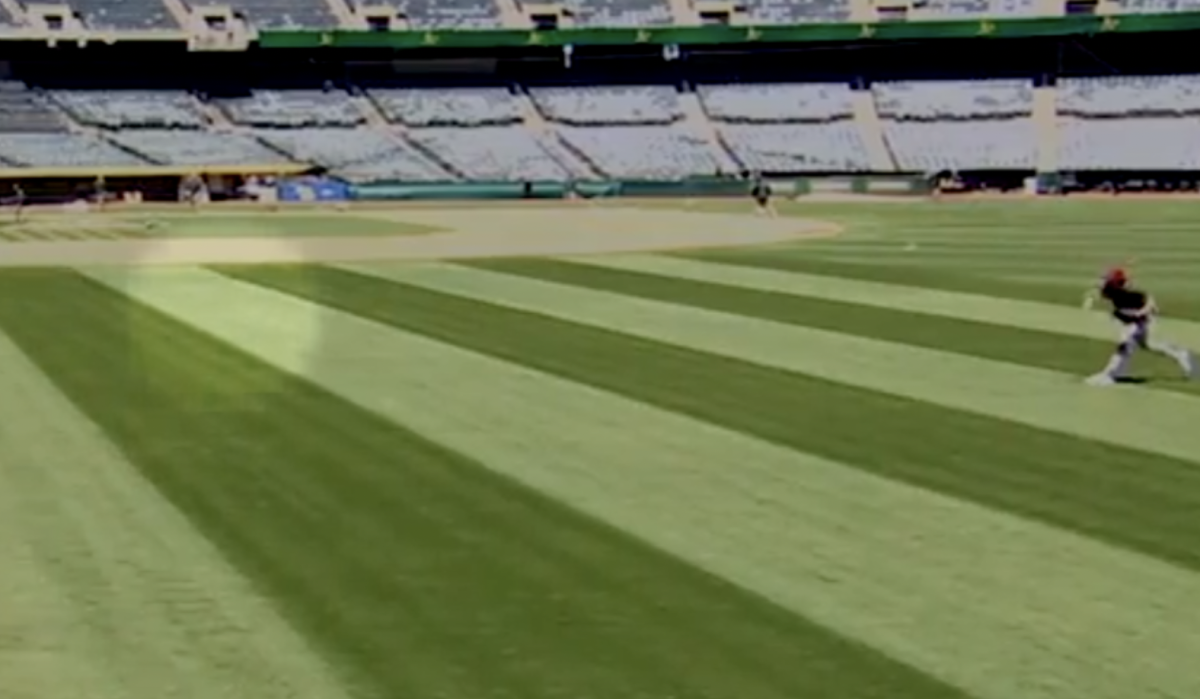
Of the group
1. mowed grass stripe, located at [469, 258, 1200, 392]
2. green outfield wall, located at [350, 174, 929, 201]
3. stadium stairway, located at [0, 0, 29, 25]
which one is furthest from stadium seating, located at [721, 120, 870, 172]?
mowed grass stripe, located at [469, 258, 1200, 392]

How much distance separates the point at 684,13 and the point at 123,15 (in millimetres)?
26825

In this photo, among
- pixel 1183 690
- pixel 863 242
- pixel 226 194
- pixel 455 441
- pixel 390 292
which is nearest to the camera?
pixel 1183 690

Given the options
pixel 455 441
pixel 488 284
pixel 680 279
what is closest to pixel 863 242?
pixel 680 279

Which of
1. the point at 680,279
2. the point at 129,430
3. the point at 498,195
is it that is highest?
the point at 129,430

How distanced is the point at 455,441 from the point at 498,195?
62122 mm

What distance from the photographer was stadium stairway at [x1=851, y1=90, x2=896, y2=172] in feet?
269

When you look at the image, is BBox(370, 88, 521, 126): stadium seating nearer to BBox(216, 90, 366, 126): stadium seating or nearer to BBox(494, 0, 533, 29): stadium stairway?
BBox(216, 90, 366, 126): stadium seating

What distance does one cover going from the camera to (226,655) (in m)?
8.08

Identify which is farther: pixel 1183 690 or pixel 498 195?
pixel 498 195

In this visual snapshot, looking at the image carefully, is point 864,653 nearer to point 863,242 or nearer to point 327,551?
point 327,551

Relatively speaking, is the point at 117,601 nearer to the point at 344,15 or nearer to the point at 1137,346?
the point at 1137,346

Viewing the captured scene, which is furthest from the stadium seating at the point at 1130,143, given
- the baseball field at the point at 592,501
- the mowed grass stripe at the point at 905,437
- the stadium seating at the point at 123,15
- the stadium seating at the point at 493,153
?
the mowed grass stripe at the point at 905,437

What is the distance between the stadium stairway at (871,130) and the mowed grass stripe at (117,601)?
7134cm

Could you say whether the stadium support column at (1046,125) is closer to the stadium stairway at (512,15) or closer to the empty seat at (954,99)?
the empty seat at (954,99)
